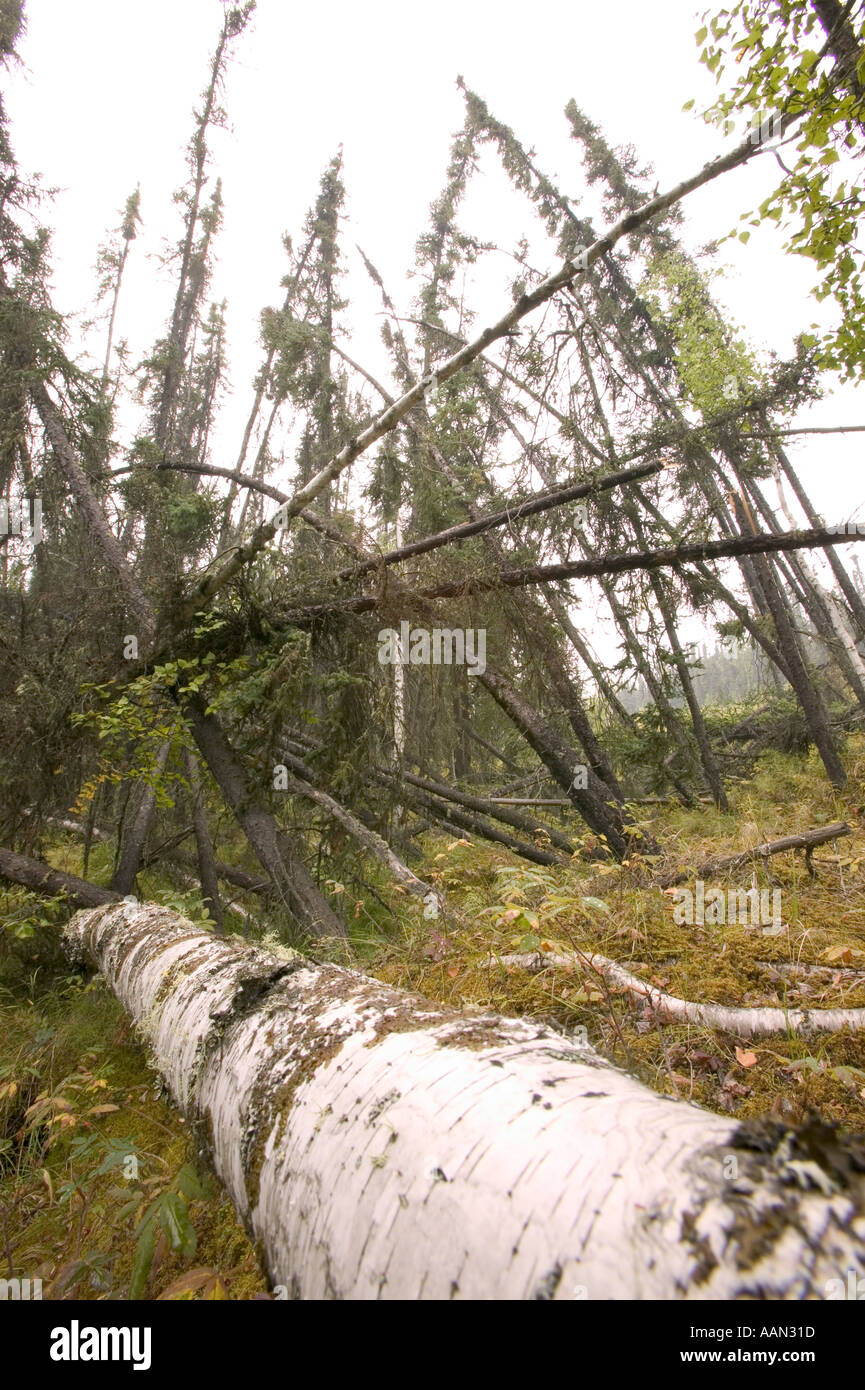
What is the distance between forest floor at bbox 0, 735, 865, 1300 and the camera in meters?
2.10

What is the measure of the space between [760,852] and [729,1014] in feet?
7.29

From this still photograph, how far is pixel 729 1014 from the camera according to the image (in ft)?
8.75

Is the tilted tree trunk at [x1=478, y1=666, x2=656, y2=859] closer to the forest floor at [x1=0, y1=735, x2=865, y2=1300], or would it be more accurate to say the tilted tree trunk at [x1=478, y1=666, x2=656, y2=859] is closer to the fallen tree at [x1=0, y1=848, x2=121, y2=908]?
the forest floor at [x1=0, y1=735, x2=865, y2=1300]

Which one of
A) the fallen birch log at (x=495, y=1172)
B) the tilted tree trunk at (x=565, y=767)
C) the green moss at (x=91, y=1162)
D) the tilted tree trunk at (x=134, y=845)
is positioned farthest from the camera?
the tilted tree trunk at (x=565, y=767)

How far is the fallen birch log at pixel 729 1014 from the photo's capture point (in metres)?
2.53

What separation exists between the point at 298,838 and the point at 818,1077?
4.50m

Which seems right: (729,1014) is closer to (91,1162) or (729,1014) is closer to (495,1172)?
(495,1172)

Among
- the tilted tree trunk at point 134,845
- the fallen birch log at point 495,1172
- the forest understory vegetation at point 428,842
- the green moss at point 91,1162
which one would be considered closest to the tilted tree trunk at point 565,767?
the forest understory vegetation at point 428,842

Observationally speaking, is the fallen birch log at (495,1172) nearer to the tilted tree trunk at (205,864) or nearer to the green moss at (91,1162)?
the green moss at (91,1162)

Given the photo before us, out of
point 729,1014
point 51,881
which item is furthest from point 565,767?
point 51,881

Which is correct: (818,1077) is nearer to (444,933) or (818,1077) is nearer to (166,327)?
(444,933)

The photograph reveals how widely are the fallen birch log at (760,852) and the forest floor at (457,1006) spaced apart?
0.08 metres

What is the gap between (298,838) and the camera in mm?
5711
